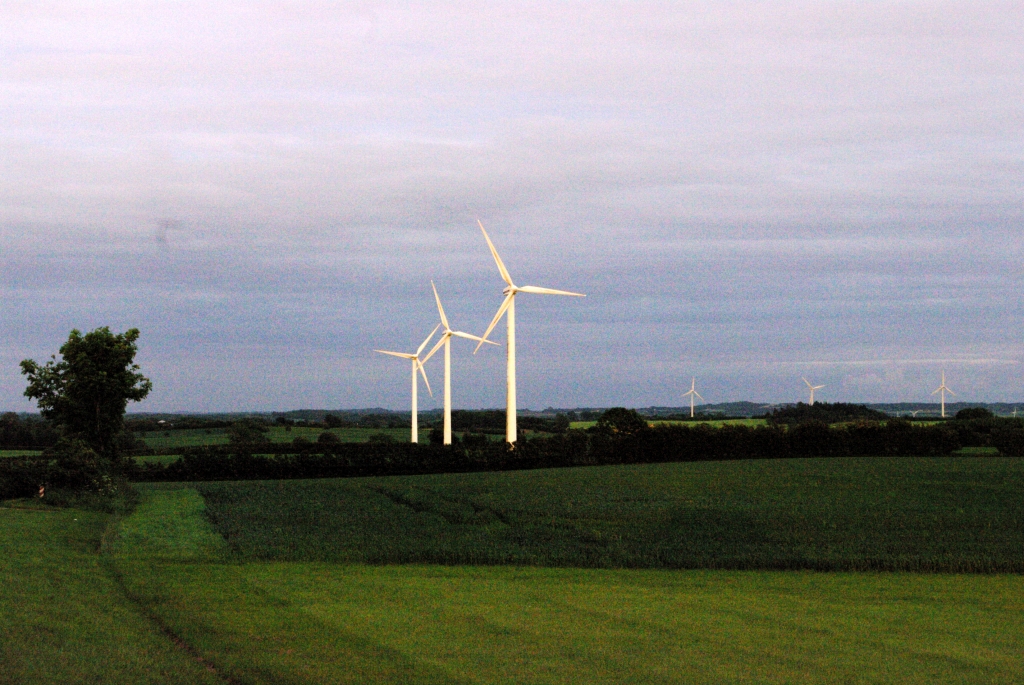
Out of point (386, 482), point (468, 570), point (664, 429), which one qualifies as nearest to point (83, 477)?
point (386, 482)

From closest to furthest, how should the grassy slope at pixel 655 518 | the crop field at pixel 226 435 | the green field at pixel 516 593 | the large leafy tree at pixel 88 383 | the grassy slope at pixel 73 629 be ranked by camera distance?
the grassy slope at pixel 73 629, the green field at pixel 516 593, the grassy slope at pixel 655 518, the large leafy tree at pixel 88 383, the crop field at pixel 226 435

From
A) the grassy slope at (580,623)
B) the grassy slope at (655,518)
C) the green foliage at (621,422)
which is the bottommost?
the grassy slope at (655,518)

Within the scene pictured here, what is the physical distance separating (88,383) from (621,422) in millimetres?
50843

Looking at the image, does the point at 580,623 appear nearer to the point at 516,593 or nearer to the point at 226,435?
the point at 516,593

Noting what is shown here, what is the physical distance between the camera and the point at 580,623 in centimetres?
1847

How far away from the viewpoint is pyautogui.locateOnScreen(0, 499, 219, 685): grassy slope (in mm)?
13859

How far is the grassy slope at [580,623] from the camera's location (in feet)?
48.4

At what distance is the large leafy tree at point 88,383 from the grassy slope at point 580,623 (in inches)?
1101

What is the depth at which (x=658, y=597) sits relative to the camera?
21797 mm

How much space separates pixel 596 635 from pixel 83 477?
3821 cm

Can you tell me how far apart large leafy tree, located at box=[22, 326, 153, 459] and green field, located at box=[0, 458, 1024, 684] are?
335 inches

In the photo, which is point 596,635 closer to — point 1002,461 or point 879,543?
point 879,543

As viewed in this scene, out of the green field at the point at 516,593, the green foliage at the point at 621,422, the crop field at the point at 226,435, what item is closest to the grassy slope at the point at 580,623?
the green field at the point at 516,593

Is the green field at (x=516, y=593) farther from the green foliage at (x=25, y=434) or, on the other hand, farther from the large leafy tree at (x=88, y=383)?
the green foliage at (x=25, y=434)
